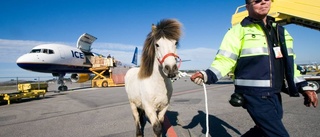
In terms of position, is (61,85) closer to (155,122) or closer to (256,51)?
(155,122)

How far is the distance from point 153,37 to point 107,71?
22992 mm

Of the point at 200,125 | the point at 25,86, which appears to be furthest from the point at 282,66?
the point at 25,86

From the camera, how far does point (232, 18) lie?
1153cm

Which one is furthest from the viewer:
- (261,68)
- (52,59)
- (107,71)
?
(107,71)

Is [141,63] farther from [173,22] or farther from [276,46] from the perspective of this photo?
[276,46]

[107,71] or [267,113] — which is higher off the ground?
[107,71]

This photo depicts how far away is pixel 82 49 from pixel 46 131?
21.2 meters

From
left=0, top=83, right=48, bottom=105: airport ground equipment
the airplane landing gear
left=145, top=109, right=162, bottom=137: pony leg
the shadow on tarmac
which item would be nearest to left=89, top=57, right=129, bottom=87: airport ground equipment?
the airplane landing gear

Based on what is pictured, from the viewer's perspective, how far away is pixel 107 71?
2555cm

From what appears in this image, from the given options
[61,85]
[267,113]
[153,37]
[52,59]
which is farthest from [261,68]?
[61,85]

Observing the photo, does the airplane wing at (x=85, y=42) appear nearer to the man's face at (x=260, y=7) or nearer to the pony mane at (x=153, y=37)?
the pony mane at (x=153, y=37)

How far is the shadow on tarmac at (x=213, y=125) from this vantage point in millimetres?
4016

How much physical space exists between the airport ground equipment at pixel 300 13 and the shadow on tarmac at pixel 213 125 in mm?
5994

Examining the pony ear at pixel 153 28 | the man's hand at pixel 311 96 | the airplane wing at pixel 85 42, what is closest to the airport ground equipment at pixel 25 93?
the airplane wing at pixel 85 42
